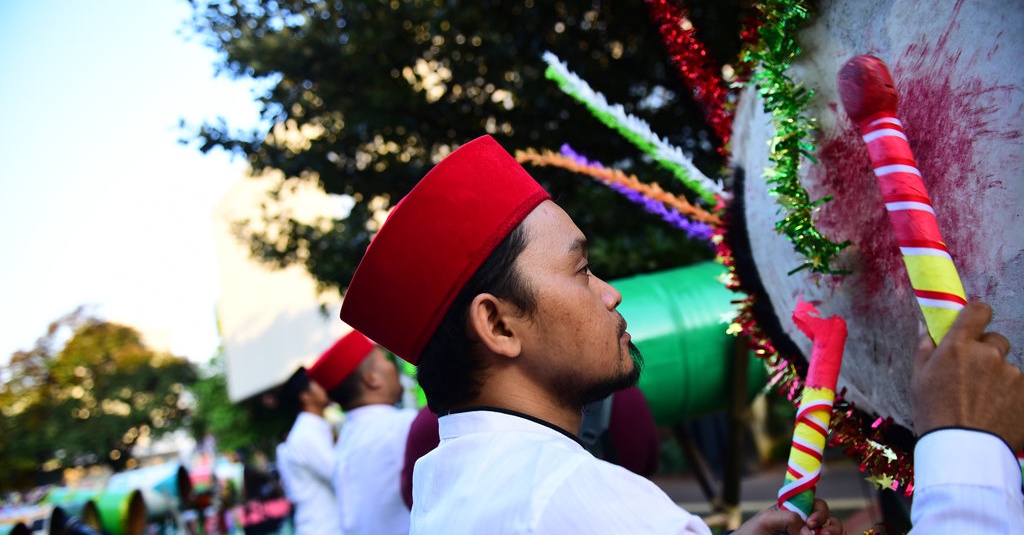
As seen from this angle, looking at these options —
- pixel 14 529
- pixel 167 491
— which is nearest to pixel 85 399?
pixel 167 491

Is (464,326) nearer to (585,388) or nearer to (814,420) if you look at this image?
(585,388)

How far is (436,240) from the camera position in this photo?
1240 millimetres

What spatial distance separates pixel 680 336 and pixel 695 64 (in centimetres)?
207

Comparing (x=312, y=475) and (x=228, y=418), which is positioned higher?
(x=312, y=475)

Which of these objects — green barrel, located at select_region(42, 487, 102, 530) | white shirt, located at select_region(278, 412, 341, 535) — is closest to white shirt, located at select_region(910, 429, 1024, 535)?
white shirt, located at select_region(278, 412, 341, 535)

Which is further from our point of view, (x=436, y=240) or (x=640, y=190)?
(x=640, y=190)

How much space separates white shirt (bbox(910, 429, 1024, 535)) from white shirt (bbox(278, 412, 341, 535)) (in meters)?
3.92

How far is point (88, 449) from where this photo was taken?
2531cm

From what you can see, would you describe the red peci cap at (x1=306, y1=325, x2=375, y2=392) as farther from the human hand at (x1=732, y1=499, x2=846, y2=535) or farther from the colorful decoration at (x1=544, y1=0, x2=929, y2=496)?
the human hand at (x1=732, y1=499, x2=846, y2=535)

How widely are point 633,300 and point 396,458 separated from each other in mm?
1276

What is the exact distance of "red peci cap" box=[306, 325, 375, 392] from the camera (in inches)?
146

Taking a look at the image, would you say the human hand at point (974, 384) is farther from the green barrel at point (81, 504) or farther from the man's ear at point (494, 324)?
the green barrel at point (81, 504)

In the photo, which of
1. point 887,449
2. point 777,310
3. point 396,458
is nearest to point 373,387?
point 396,458

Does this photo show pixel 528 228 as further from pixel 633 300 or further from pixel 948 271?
pixel 633 300
